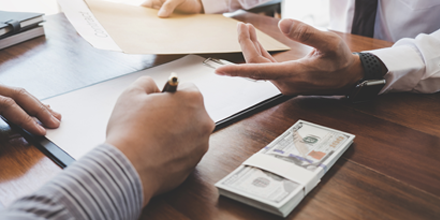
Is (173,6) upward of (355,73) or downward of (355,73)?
upward

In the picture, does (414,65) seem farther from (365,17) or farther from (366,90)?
(365,17)

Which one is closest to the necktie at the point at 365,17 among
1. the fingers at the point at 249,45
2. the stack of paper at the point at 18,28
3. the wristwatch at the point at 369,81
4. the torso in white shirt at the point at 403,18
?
the torso in white shirt at the point at 403,18

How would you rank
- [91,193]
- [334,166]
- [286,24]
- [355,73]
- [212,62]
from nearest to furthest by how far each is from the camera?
[91,193] → [334,166] → [286,24] → [355,73] → [212,62]

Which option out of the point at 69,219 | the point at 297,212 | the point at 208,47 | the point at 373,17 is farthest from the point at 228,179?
the point at 373,17

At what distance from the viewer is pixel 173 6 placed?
1.10m

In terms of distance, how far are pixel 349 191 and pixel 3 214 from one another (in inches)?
17.1

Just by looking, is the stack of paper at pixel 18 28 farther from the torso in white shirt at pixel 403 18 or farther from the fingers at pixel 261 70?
the torso in white shirt at pixel 403 18

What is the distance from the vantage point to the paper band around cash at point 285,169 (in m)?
0.44

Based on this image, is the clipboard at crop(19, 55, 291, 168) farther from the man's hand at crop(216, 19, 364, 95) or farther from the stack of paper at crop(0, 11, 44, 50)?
the stack of paper at crop(0, 11, 44, 50)

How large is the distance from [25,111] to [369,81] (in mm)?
724

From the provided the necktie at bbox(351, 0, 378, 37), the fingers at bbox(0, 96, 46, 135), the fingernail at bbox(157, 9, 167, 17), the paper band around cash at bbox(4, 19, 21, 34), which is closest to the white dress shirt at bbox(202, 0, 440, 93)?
the necktie at bbox(351, 0, 378, 37)

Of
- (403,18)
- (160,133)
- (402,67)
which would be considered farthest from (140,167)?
(403,18)

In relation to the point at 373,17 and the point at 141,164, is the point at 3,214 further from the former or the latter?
the point at 373,17

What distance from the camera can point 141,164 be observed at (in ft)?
1.33
